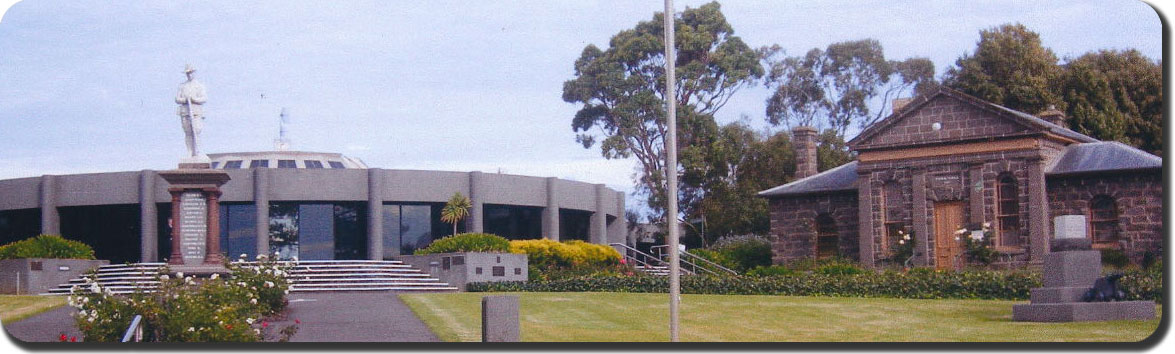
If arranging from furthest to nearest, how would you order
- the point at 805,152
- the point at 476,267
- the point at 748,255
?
the point at 748,255 → the point at 805,152 → the point at 476,267

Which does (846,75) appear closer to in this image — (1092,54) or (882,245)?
(1092,54)

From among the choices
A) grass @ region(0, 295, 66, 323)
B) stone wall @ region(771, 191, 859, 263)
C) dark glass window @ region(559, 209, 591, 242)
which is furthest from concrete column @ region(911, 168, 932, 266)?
grass @ region(0, 295, 66, 323)

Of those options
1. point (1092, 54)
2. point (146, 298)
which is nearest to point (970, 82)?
point (1092, 54)

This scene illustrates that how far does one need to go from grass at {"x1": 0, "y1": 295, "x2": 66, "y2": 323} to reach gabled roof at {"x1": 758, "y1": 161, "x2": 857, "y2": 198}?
18276 mm

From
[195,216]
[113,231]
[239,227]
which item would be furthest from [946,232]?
[113,231]

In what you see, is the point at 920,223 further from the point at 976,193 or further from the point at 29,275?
the point at 29,275

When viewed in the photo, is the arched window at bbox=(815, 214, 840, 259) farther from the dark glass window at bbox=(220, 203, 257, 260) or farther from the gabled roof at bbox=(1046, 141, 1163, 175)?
the dark glass window at bbox=(220, 203, 257, 260)

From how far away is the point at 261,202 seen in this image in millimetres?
34688

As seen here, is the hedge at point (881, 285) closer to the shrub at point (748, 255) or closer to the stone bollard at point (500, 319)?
the shrub at point (748, 255)

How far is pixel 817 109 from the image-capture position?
51.2 m

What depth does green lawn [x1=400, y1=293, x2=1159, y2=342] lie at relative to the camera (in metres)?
16.1

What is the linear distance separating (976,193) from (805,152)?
7313 mm

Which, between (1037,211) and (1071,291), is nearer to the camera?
(1071,291)

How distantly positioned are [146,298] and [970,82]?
1257 inches
